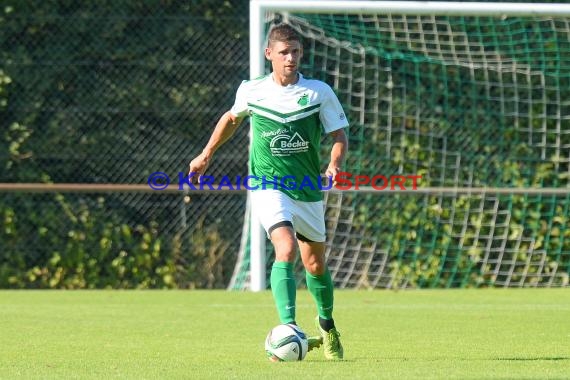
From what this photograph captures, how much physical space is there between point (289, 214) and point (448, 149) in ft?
23.1

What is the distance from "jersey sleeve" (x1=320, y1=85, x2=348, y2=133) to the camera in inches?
248

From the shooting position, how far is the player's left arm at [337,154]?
600 centimetres

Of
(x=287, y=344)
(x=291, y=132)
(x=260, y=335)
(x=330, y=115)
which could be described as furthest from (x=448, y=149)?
(x=287, y=344)

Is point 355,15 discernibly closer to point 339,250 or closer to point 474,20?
point 474,20

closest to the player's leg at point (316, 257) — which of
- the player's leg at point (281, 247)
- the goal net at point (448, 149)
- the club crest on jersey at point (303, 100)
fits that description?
the player's leg at point (281, 247)

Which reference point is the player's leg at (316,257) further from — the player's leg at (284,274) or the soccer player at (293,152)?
the player's leg at (284,274)

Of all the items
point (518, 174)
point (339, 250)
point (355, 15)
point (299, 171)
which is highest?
point (355, 15)

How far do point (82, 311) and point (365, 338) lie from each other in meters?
3.01

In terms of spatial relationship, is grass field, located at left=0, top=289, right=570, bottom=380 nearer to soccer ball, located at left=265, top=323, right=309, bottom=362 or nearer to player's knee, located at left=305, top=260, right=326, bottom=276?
soccer ball, located at left=265, top=323, right=309, bottom=362

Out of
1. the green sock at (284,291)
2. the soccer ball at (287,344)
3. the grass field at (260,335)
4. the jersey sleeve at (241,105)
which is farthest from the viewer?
the jersey sleeve at (241,105)

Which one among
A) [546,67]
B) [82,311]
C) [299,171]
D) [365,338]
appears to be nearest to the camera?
[299,171]

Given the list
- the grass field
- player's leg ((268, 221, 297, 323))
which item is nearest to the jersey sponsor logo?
player's leg ((268, 221, 297, 323))

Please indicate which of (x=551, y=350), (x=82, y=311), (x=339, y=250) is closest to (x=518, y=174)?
(x=339, y=250)

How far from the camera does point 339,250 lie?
1291 cm
